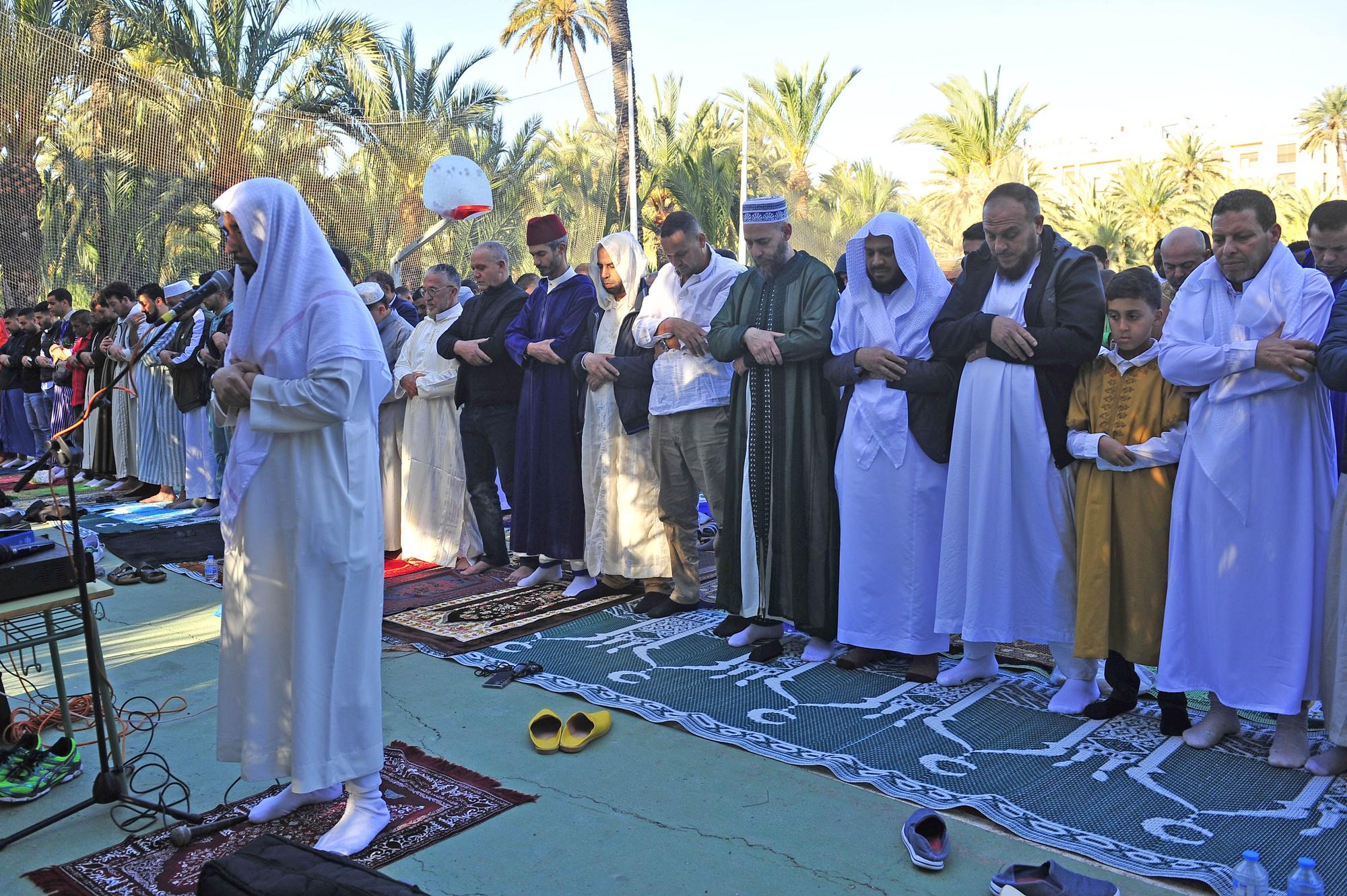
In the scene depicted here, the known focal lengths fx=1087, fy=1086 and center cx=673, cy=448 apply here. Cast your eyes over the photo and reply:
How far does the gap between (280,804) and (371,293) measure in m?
4.74

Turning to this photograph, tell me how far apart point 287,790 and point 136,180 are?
431 inches

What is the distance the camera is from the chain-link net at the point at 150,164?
11531mm

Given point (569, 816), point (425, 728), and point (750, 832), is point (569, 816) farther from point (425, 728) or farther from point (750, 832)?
point (425, 728)

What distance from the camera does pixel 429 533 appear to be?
7098mm

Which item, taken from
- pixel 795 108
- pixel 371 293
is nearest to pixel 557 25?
pixel 795 108

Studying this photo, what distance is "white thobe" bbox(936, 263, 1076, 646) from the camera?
4.18 meters

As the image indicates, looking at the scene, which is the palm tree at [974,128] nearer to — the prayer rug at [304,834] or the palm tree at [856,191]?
the palm tree at [856,191]

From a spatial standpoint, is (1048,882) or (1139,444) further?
(1139,444)

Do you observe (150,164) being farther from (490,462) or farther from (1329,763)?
(1329,763)

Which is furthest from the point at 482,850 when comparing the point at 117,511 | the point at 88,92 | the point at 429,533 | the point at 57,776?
the point at 88,92

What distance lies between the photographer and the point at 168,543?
8.05m

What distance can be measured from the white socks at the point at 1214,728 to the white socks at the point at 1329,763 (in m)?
0.30

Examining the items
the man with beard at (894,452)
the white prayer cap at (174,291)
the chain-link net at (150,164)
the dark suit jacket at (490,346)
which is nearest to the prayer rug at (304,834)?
the man with beard at (894,452)

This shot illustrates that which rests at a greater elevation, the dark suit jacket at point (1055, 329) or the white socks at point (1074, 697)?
the dark suit jacket at point (1055, 329)
